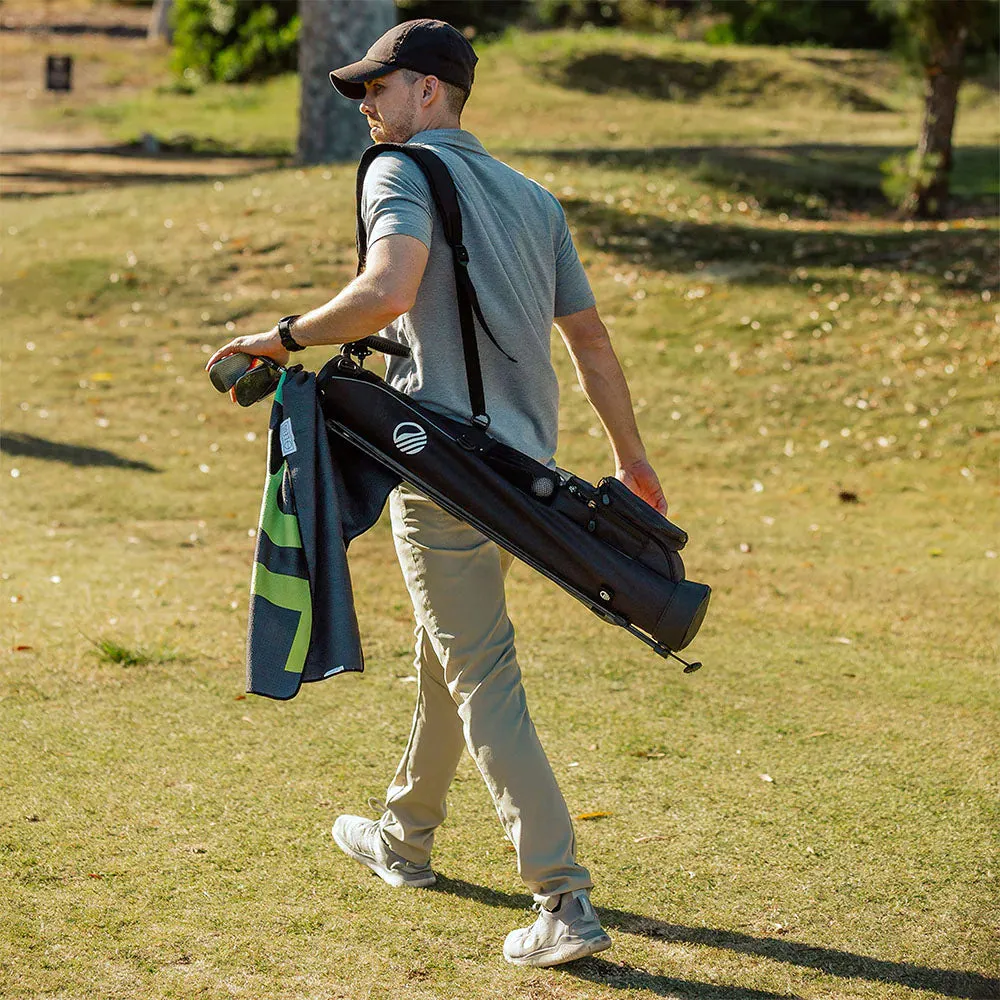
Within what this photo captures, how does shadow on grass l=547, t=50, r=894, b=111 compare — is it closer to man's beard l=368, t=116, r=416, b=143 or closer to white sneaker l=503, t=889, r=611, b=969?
man's beard l=368, t=116, r=416, b=143

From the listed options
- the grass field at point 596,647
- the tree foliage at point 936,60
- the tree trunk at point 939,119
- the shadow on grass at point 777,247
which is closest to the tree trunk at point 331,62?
the grass field at point 596,647

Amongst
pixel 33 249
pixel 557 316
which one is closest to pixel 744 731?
pixel 557 316

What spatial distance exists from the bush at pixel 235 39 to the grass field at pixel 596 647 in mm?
14162

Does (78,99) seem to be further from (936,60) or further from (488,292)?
(488,292)

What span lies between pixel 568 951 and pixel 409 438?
4.14 ft

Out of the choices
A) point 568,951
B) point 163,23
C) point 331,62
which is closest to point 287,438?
point 568,951

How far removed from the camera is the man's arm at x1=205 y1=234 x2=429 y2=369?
122 inches

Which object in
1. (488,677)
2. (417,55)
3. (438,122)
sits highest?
(417,55)

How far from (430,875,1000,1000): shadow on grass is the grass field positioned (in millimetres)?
11

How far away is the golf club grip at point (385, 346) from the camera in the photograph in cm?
331

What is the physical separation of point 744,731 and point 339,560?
2256mm

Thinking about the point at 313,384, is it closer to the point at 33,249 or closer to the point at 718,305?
the point at 718,305

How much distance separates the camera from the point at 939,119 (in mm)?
13453

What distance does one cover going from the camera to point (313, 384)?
3334 mm
